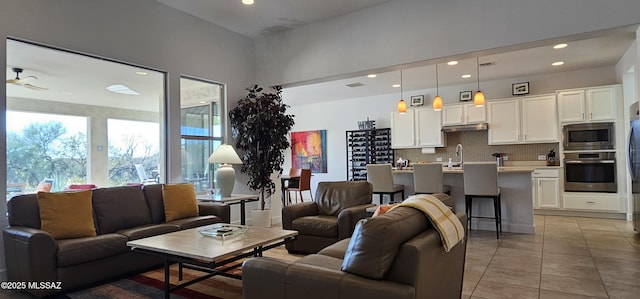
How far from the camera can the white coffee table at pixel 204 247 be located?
2.43m

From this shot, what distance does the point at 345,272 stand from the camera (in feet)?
5.79

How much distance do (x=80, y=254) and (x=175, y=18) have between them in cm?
321

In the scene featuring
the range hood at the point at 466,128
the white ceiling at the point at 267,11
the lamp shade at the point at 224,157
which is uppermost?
the white ceiling at the point at 267,11

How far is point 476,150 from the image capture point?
7.62m

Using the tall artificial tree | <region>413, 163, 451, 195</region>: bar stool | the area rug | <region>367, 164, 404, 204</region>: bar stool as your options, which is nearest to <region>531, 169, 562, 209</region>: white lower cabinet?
<region>413, 163, 451, 195</region>: bar stool

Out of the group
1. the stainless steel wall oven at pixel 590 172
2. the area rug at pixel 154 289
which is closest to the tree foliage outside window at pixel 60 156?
the area rug at pixel 154 289

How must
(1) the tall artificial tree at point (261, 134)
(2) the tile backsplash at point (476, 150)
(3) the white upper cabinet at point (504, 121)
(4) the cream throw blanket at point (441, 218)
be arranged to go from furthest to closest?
1. (2) the tile backsplash at point (476, 150)
2. (3) the white upper cabinet at point (504, 121)
3. (1) the tall artificial tree at point (261, 134)
4. (4) the cream throw blanket at point (441, 218)

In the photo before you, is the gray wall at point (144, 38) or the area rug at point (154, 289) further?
the gray wall at point (144, 38)

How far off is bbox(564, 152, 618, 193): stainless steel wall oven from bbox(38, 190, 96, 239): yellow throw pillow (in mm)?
7210

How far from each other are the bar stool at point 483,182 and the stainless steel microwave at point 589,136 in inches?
97.1

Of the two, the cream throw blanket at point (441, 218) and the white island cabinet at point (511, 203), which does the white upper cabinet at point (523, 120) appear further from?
the cream throw blanket at point (441, 218)

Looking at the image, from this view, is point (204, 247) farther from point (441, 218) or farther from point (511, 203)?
point (511, 203)

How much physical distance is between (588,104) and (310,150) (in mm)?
6257

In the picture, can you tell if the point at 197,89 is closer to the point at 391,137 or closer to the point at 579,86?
the point at 391,137
